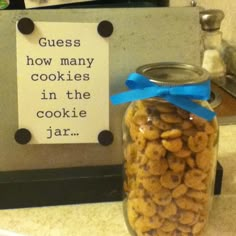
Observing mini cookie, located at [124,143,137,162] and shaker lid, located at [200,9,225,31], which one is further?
shaker lid, located at [200,9,225,31]

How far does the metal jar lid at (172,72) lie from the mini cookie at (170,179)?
0.35 ft

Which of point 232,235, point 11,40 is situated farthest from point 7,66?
point 232,235

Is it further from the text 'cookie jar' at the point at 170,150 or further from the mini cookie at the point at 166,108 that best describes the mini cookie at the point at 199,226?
the mini cookie at the point at 166,108

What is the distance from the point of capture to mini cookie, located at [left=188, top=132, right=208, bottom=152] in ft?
1.48

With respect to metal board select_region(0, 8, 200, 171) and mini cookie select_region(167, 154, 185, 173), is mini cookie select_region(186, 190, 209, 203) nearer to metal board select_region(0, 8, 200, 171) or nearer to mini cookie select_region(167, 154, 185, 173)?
mini cookie select_region(167, 154, 185, 173)

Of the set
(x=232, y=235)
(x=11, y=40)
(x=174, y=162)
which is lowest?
(x=232, y=235)

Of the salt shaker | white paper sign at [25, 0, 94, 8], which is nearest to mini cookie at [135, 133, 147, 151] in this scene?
white paper sign at [25, 0, 94, 8]

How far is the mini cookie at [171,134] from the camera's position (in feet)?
1.46

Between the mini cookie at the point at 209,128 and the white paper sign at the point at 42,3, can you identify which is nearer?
the mini cookie at the point at 209,128

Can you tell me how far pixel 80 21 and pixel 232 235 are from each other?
1.07ft

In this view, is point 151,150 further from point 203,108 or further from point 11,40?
point 11,40

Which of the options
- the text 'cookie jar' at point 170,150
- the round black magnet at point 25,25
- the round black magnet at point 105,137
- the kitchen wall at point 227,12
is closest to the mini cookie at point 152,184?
the text 'cookie jar' at point 170,150

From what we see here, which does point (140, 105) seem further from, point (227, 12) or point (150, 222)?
point (227, 12)

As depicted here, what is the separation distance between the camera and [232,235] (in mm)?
506
